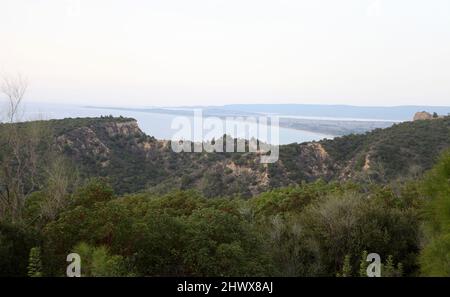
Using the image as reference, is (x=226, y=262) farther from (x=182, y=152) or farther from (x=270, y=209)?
(x=182, y=152)

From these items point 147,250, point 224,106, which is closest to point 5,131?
point 147,250

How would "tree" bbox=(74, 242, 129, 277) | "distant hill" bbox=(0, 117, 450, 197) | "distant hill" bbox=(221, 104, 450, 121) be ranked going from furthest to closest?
"distant hill" bbox=(221, 104, 450, 121), "distant hill" bbox=(0, 117, 450, 197), "tree" bbox=(74, 242, 129, 277)

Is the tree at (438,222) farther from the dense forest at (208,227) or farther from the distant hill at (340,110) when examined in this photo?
the distant hill at (340,110)

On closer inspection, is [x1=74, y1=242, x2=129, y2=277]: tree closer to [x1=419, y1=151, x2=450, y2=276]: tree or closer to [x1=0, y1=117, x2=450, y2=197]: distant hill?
[x1=419, y1=151, x2=450, y2=276]: tree

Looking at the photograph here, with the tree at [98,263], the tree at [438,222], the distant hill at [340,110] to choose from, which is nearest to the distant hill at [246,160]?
the distant hill at [340,110]

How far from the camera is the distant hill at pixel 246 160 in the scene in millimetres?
33000

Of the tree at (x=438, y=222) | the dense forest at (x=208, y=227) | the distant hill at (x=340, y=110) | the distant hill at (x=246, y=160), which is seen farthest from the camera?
the distant hill at (x=340, y=110)

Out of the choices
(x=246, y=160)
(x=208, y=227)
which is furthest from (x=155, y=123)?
(x=208, y=227)

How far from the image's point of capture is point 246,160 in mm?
38875

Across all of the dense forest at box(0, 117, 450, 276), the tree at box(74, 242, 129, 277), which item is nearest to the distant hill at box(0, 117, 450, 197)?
the dense forest at box(0, 117, 450, 276)

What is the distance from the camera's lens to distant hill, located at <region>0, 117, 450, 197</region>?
108ft

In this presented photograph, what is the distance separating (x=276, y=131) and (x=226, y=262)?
39.8 metres

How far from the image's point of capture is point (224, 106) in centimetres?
5541

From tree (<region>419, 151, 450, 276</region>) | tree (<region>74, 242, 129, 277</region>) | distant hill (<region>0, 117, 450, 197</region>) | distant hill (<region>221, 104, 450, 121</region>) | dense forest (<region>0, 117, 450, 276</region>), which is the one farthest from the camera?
distant hill (<region>221, 104, 450, 121</region>)
